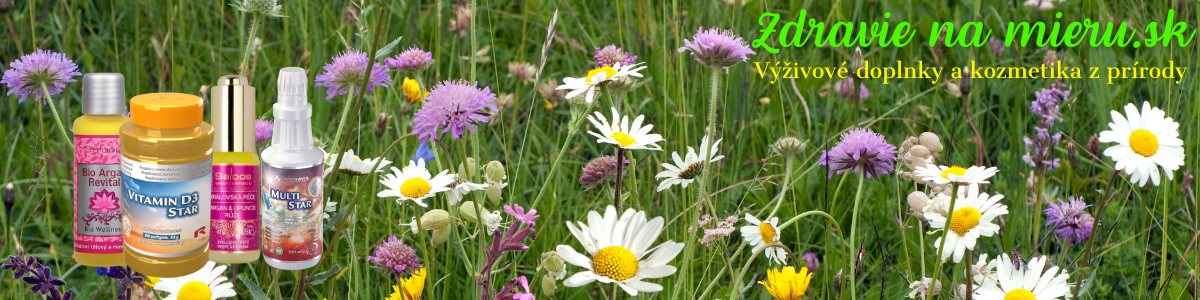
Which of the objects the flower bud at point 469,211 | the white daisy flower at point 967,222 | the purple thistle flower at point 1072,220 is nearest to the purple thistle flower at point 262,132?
the flower bud at point 469,211

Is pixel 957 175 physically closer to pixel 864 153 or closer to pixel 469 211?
pixel 864 153

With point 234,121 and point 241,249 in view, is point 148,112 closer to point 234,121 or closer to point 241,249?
point 234,121

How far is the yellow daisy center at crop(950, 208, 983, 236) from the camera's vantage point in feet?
4.36

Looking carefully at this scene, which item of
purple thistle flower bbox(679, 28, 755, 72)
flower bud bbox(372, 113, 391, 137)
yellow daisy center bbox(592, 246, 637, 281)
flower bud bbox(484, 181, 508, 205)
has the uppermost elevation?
purple thistle flower bbox(679, 28, 755, 72)

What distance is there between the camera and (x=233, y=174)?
1227 millimetres

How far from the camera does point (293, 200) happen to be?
120cm

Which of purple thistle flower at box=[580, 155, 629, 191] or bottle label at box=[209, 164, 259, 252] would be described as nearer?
bottle label at box=[209, 164, 259, 252]

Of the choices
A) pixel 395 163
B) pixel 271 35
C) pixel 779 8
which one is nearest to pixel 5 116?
pixel 271 35

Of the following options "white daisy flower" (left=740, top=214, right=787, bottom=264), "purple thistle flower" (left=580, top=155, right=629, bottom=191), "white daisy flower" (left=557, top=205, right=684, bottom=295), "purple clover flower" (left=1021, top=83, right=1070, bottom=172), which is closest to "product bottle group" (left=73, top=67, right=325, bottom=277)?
"white daisy flower" (left=557, top=205, right=684, bottom=295)

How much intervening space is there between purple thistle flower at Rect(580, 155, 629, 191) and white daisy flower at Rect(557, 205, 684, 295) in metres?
0.44

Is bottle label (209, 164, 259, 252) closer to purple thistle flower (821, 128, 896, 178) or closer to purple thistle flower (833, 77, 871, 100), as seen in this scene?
purple thistle flower (821, 128, 896, 178)

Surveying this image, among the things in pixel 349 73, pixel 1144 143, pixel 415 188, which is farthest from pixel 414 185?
pixel 1144 143

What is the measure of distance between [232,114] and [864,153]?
36.4 inches

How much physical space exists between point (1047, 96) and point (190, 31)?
7.93ft
